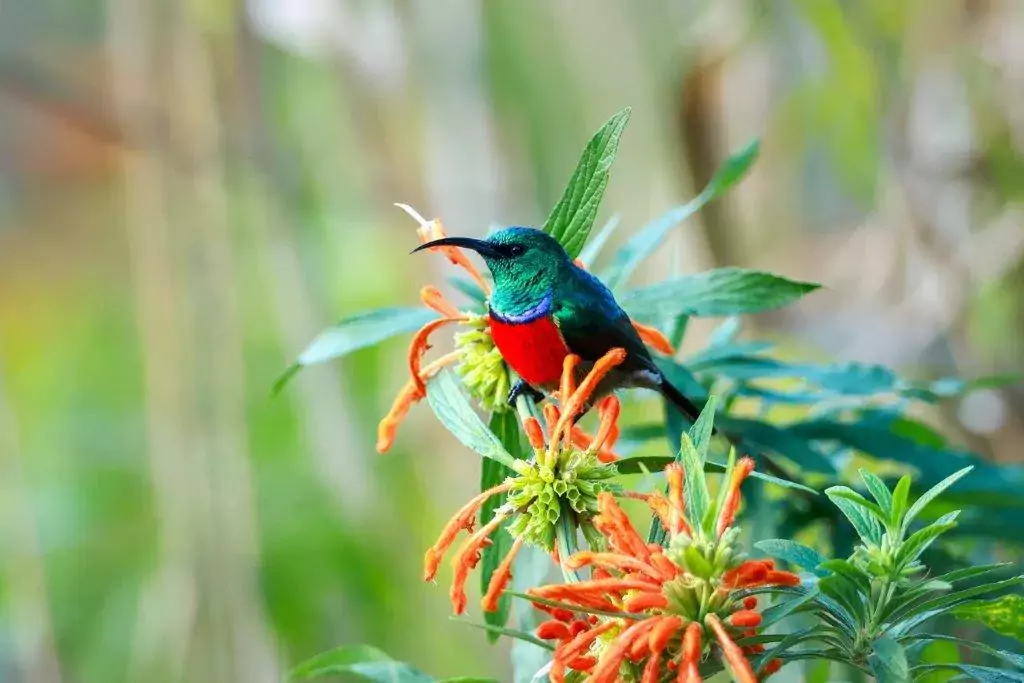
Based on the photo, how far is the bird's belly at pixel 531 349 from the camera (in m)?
0.68

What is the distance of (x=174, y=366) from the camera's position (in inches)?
76.8

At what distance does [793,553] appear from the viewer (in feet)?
1.69

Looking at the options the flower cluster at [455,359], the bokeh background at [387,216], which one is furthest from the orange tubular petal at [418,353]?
the bokeh background at [387,216]

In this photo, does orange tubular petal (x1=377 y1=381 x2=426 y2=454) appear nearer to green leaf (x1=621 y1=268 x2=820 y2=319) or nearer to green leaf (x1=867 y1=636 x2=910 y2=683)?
green leaf (x1=621 y1=268 x2=820 y2=319)

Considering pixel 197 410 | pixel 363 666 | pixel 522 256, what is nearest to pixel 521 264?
pixel 522 256

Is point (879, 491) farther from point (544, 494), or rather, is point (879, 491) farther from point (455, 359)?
point (455, 359)

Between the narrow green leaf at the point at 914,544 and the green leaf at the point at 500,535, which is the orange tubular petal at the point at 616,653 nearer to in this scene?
the narrow green leaf at the point at 914,544

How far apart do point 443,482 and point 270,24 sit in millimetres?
1316

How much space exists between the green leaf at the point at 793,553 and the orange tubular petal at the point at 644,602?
0.23ft

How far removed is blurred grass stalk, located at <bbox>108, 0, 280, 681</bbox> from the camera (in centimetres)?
195

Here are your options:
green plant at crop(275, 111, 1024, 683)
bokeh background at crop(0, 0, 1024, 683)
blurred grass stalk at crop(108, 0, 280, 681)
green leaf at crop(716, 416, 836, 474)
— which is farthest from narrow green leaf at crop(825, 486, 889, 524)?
blurred grass stalk at crop(108, 0, 280, 681)

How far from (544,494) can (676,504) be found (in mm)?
98

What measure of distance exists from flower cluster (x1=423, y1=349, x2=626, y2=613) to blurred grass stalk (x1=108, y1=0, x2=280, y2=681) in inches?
59.2

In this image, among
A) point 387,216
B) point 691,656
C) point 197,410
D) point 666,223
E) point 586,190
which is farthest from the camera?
point 387,216
